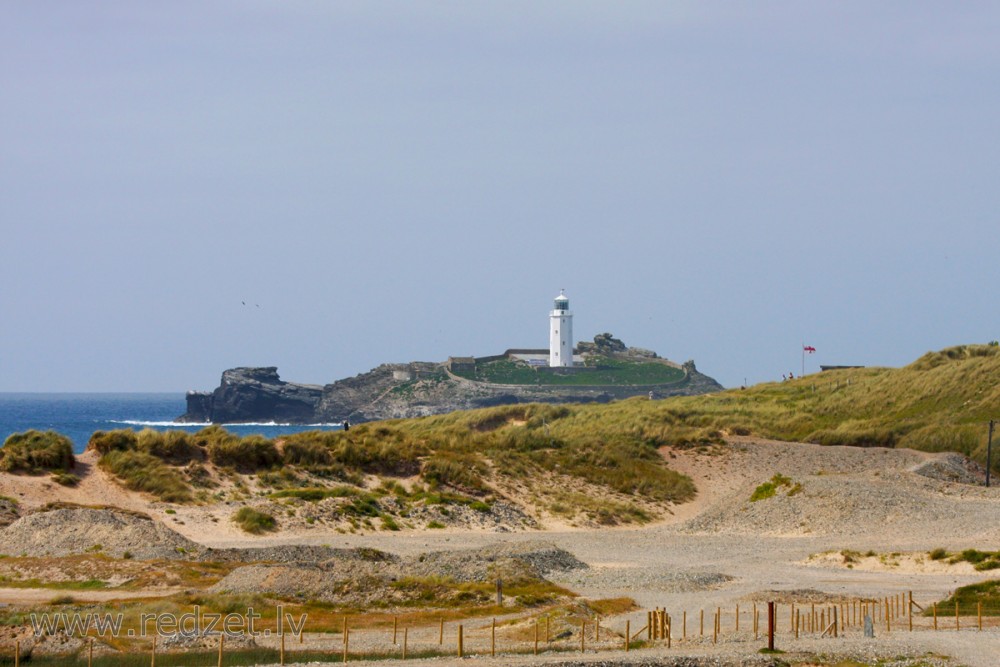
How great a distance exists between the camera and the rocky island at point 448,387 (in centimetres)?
15575

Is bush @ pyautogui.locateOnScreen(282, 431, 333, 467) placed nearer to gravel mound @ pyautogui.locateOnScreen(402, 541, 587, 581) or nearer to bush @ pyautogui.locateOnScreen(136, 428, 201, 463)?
bush @ pyautogui.locateOnScreen(136, 428, 201, 463)

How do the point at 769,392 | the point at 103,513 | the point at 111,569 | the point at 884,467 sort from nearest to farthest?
1. the point at 111,569
2. the point at 103,513
3. the point at 884,467
4. the point at 769,392

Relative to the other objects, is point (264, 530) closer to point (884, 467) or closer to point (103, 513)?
point (103, 513)

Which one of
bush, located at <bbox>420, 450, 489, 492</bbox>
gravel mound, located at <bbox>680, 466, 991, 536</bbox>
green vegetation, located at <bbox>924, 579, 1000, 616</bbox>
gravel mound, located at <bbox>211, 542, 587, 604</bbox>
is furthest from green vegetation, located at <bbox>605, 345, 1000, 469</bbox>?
green vegetation, located at <bbox>924, 579, 1000, 616</bbox>

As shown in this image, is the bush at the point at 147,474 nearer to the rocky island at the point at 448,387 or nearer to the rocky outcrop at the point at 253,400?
the rocky island at the point at 448,387

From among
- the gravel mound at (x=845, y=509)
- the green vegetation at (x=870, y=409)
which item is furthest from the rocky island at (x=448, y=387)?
the gravel mound at (x=845, y=509)

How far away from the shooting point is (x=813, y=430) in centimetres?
7194

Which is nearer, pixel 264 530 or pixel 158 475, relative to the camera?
pixel 264 530

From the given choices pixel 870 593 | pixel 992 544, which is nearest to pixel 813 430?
pixel 992 544

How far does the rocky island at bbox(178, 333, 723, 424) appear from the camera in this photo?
155750mm

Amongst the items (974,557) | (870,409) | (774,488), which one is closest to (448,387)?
(870,409)

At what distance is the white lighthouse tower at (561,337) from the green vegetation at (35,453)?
10887 cm

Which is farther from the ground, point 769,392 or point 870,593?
point 769,392

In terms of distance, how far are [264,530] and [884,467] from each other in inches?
1273
